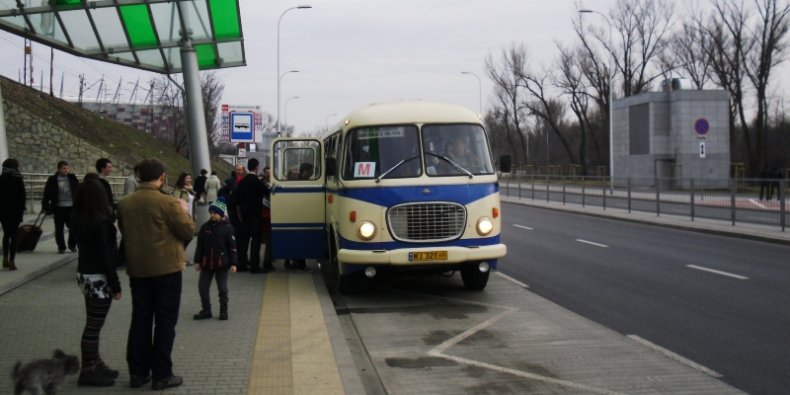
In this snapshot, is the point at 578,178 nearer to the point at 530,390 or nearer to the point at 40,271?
the point at 40,271

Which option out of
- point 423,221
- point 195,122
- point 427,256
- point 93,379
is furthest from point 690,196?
point 93,379

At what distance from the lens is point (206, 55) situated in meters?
19.7

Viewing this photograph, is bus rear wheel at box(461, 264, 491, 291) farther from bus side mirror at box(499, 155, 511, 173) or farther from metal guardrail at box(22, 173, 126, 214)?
metal guardrail at box(22, 173, 126, 214)

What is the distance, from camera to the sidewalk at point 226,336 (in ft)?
19.3

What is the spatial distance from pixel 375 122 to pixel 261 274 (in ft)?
12.4

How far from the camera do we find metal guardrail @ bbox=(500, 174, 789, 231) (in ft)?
61.7

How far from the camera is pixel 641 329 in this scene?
809 cm

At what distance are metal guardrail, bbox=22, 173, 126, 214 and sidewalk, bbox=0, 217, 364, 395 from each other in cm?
947

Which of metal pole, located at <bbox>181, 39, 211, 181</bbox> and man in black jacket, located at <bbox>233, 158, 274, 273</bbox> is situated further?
metal pole, located at <bbox>181, 39, 211, 181</bbox>

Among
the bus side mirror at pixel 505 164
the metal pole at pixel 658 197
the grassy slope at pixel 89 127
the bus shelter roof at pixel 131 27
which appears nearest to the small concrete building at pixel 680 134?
the metal pole at pixel 658 197

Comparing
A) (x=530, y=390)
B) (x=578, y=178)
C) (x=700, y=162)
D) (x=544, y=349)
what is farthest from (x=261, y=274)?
(x=700, y=162)

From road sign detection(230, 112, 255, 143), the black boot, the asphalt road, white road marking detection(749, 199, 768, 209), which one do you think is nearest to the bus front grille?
the asphalt road

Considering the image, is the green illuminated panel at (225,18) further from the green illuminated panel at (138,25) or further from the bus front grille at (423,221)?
the bus front grille at (423,221)

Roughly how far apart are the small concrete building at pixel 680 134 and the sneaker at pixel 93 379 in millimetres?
37806
